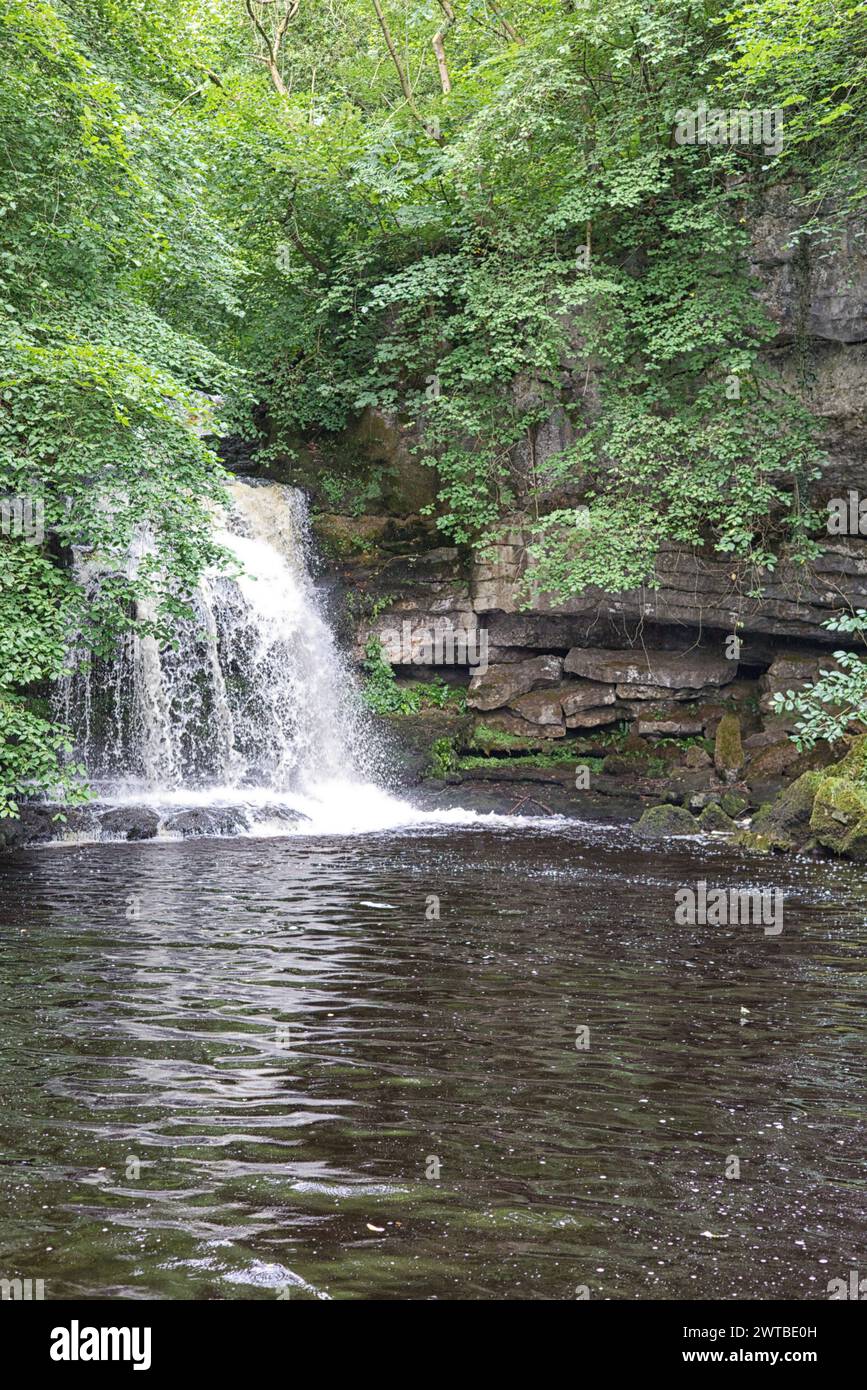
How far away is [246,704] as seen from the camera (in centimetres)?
1762

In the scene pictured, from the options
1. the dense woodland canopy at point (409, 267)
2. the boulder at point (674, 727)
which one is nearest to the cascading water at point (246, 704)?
the dense woodland canopy at point (409, 267)

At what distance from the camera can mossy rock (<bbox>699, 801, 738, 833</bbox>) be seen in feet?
50.0

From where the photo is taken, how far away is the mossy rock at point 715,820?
1525 centimetres

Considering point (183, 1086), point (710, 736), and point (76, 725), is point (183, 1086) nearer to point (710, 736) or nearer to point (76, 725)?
point (76, 725)

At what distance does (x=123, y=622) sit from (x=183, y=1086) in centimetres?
637

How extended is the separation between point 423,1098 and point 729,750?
12.6m

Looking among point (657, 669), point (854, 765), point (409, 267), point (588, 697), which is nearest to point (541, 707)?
point (588, 697)

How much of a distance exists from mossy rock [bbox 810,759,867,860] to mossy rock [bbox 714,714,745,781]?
9.53 ft

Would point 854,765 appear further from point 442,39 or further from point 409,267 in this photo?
point 442,39

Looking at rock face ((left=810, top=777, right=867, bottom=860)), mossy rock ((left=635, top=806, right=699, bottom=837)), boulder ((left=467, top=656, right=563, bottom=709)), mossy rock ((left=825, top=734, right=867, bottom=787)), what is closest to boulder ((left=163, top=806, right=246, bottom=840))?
boulder ((left=467, top=656, right=563, bottom=709))

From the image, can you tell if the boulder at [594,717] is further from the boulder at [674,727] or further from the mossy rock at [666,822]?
the mossy rock at [666,822]

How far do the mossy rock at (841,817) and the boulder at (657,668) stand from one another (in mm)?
4200

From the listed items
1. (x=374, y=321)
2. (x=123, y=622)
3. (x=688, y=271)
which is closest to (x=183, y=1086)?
(x=123, y=622)
